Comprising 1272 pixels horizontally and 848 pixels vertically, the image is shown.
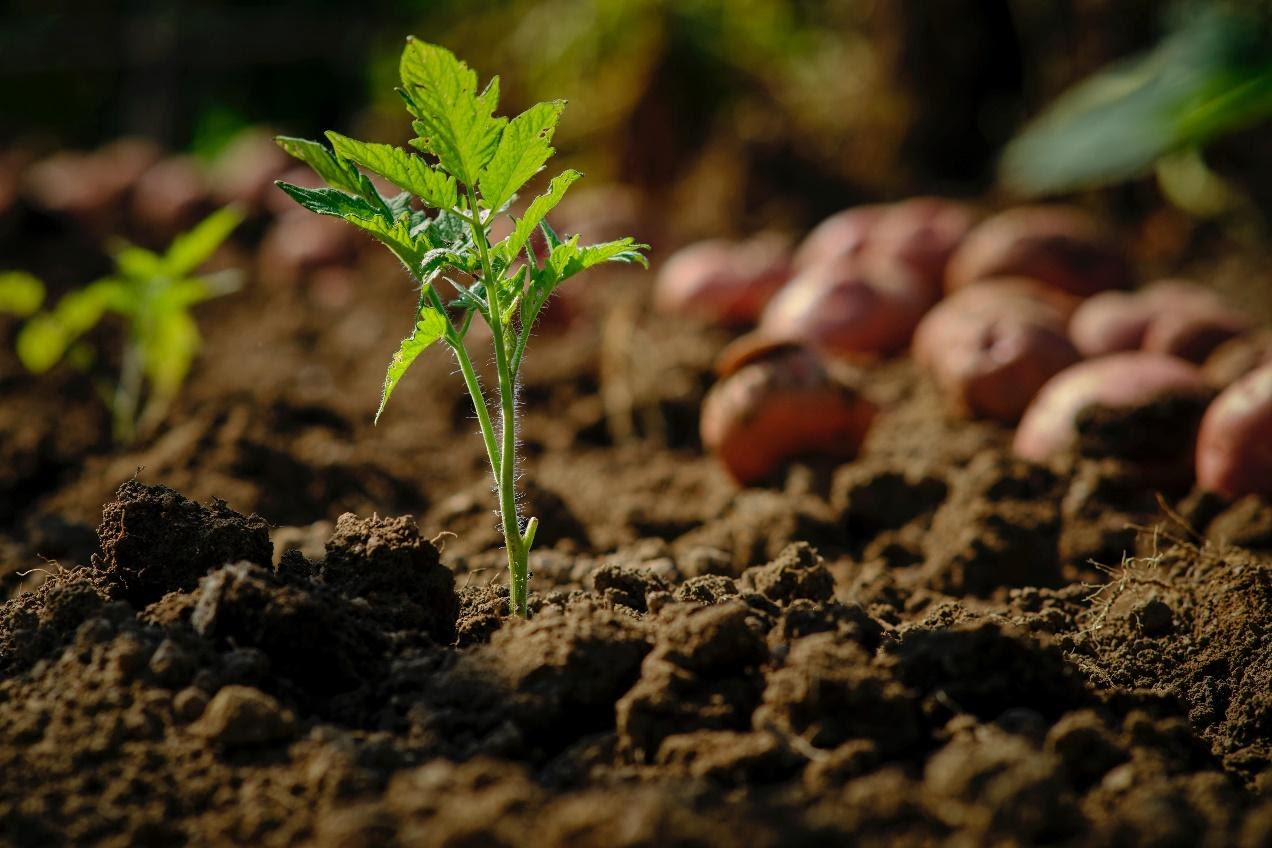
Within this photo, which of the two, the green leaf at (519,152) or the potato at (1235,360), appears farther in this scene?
the potato at (1235,360)

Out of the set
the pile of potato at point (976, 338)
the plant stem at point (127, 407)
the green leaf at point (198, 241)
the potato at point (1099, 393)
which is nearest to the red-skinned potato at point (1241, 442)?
the pile of potato at point (976, 338)

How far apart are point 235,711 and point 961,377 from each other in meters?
2.18

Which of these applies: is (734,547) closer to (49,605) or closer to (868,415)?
(868,415)

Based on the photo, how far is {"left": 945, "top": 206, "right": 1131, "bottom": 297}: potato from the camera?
3.80 meters

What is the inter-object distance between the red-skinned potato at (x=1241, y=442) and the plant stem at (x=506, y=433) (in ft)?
→ 4.97

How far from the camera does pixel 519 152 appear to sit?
1.60 metres

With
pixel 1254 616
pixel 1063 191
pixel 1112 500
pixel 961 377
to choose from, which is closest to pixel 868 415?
pixel 961 377

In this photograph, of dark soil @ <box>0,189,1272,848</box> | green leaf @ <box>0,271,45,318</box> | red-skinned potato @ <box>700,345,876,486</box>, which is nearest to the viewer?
dark soil @ <box>0,189,1272,848</box>

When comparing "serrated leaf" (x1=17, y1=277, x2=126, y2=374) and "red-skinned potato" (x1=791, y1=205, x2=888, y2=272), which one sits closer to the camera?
"serrated leaf" (x1=17, y1=277, x2=126, y2=374)

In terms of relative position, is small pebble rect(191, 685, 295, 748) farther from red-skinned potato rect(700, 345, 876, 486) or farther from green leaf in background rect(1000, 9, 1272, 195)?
green leaf in background rect(1000, 9, 1272, 195)

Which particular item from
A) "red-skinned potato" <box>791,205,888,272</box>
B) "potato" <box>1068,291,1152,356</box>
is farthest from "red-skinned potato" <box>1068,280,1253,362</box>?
"red-skinned potato" <box>791,205,888,272</box>

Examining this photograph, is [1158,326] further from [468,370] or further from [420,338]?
[420,338]

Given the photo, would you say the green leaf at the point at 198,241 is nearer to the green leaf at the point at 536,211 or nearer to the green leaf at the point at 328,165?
the green leaf at the point at 328,165

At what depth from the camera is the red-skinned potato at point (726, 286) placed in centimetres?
413
